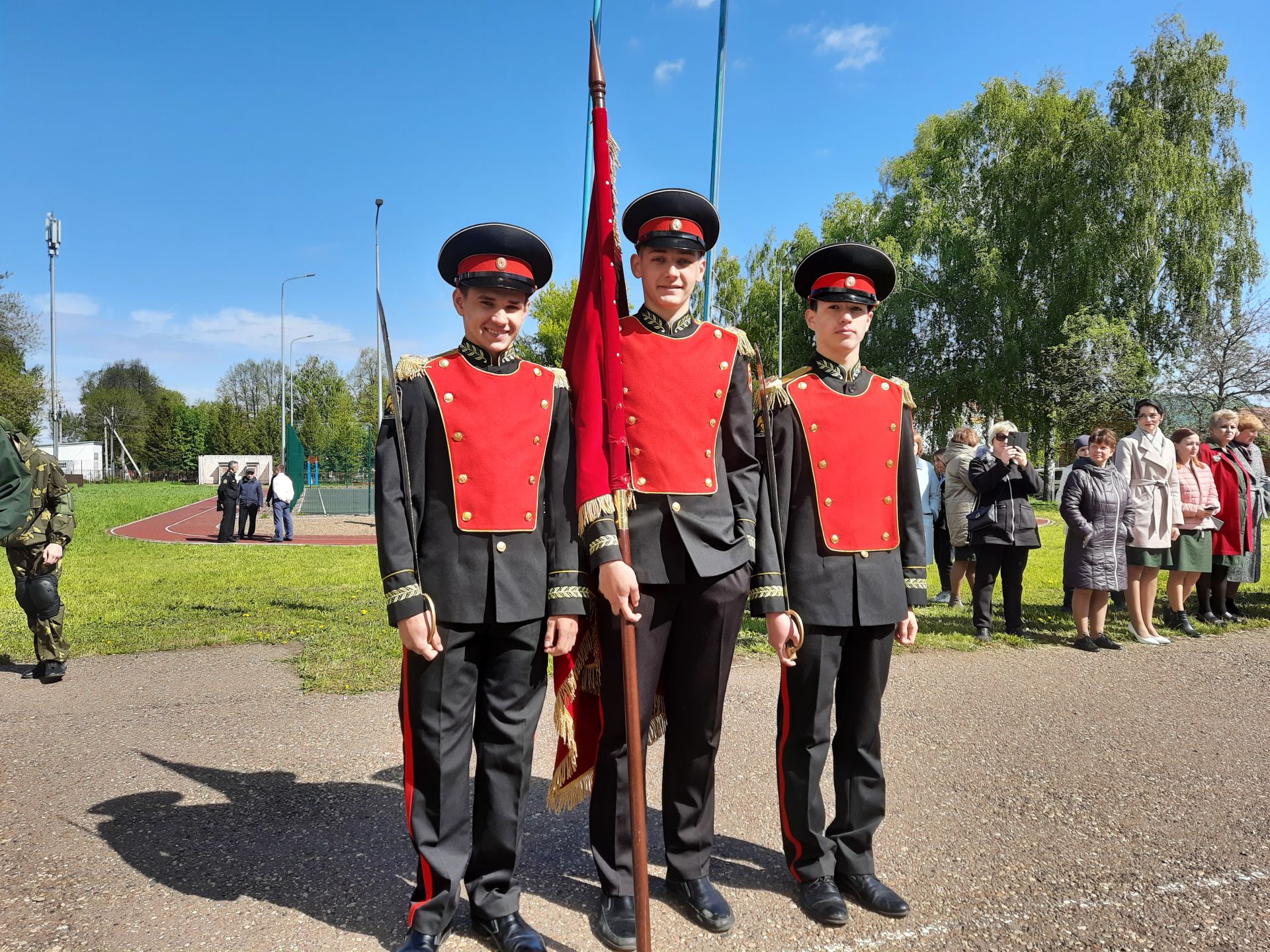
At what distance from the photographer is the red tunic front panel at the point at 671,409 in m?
3.07

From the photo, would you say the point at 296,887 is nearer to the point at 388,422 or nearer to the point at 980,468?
the point at 388,422

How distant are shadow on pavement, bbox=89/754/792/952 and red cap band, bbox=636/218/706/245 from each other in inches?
96.1

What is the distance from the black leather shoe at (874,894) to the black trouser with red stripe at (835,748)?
40 mm

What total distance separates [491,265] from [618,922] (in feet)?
7.50

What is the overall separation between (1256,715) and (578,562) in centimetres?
537

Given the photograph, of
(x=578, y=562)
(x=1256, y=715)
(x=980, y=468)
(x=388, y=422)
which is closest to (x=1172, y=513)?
(x=980, y=468)

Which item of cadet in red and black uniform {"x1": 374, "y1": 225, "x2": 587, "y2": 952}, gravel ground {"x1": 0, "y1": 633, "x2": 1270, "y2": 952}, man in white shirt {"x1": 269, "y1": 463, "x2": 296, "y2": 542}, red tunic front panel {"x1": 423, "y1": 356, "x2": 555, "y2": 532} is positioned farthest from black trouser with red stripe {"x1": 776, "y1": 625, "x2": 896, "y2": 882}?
man in white shirt {"x1": 269, "y1": 463, "x2": 296, "y2": 542}

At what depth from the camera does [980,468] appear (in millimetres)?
8734

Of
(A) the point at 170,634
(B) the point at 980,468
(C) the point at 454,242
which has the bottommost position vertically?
(A) the point at 170,634

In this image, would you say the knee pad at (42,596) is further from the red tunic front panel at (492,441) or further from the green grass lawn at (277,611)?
the red tunic front panel at (492,441)

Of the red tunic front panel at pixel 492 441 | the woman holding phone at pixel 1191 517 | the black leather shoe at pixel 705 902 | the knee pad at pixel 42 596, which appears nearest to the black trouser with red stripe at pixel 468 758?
the red tunic front panel at pixel 492 441

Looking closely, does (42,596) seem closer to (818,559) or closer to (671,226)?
(671,226)

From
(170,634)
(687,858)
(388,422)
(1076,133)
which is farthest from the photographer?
(1076,133)

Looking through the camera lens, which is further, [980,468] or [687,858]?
[980,468]
